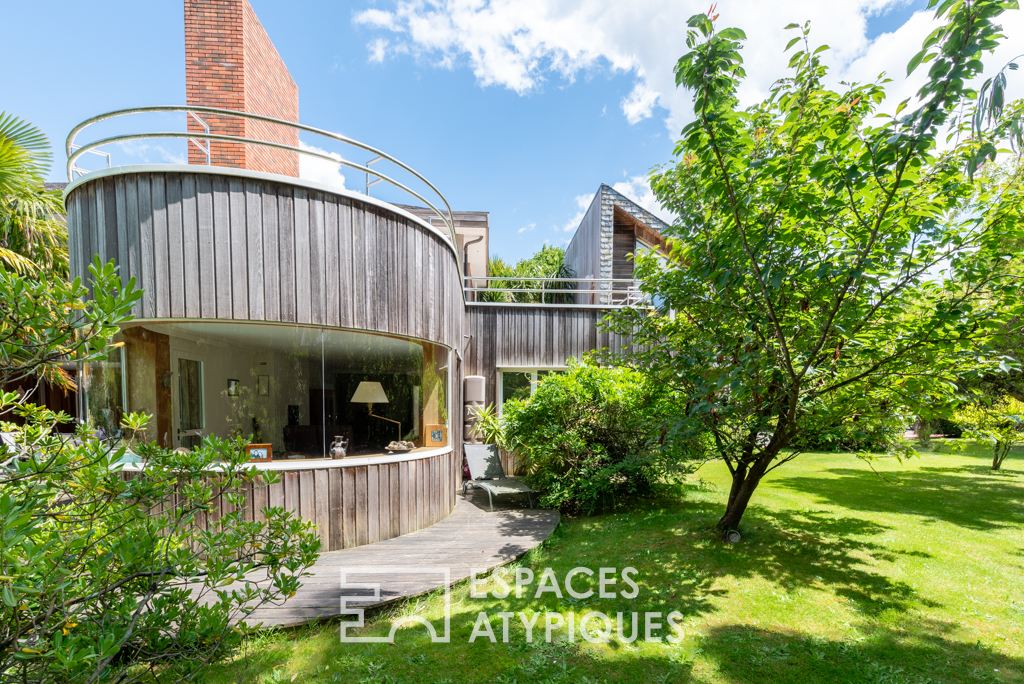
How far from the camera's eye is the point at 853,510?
6.50 meters

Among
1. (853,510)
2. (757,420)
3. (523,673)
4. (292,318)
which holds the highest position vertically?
(292,318)

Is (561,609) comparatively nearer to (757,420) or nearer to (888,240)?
(757,420)

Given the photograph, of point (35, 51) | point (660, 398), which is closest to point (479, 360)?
point (660, 398)

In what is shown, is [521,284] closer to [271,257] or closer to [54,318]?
[271,257]

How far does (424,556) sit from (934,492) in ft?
30.8

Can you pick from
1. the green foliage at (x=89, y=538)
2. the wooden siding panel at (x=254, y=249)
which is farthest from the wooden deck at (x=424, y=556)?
the wooden siding panel at (x=254, y=249)

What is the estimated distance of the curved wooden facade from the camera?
4184mm

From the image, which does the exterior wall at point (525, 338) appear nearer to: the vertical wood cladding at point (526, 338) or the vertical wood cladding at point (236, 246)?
the vertical wood cladding at point (526, 338)

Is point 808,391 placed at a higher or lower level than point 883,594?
higher

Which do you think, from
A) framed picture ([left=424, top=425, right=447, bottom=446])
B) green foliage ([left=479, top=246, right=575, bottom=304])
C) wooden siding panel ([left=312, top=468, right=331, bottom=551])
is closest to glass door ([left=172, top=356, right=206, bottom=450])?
wooden siding panel ([left=312, top=468, right=331, bottom=551])

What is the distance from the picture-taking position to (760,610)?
3617mm

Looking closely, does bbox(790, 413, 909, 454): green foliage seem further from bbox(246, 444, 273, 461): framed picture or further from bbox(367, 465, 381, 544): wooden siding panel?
bbox(246, 444, 273, 461): framed picture

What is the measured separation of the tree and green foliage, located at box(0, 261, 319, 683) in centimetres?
336

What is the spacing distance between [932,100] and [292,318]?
5386 millimetres
